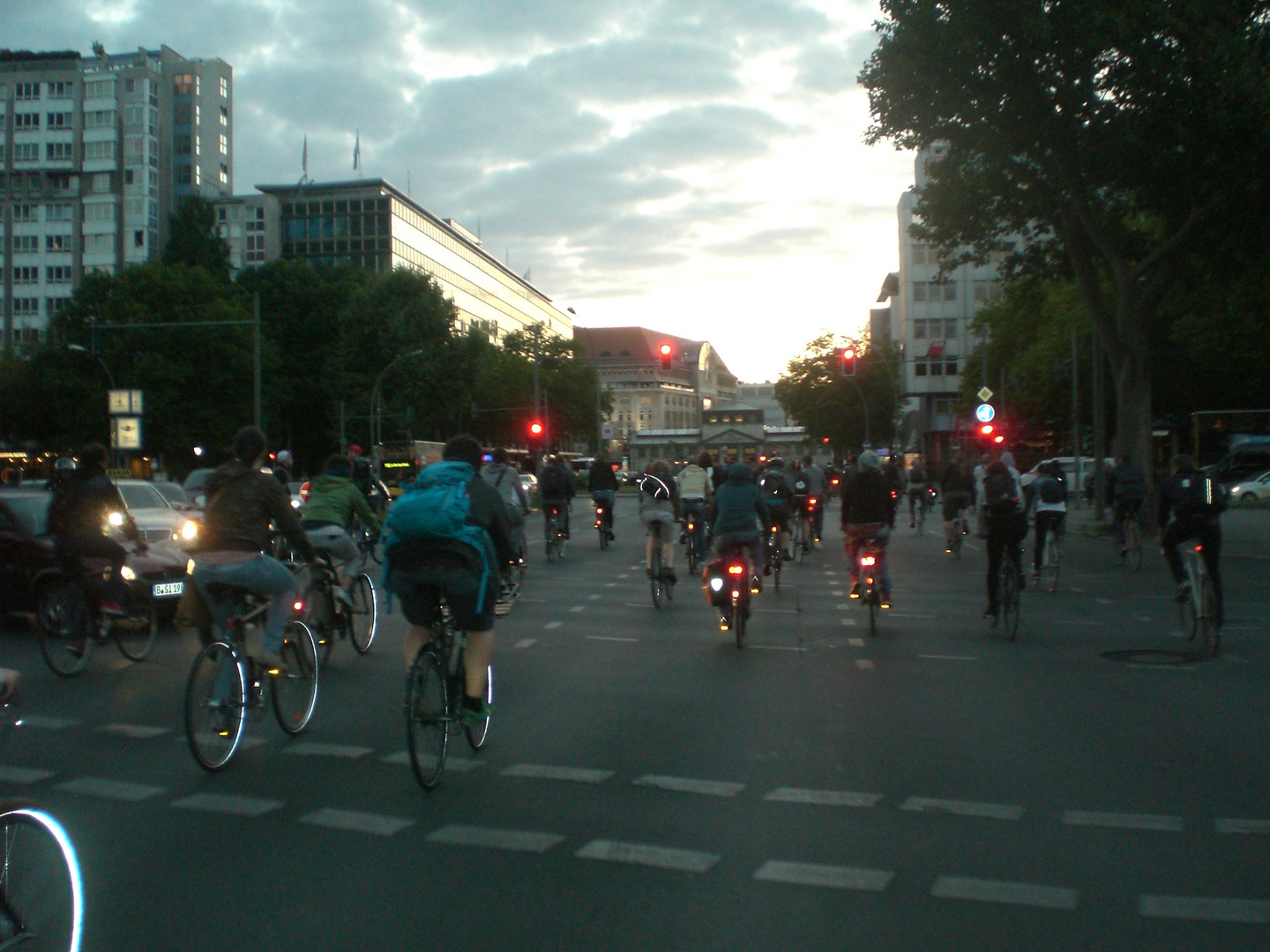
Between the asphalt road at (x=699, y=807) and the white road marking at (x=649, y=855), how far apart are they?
0.05 ft

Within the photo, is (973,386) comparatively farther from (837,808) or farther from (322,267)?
(837,808)

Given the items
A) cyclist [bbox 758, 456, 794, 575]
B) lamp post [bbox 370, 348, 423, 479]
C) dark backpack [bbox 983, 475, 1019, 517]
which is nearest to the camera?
dark backpack [bbox 983, 475, 1019, 517]

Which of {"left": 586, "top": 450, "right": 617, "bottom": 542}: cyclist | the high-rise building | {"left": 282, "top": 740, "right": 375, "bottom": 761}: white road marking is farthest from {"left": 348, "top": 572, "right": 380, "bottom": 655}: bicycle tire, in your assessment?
the high-rise building

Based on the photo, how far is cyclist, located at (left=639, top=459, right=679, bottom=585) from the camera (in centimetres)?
1631

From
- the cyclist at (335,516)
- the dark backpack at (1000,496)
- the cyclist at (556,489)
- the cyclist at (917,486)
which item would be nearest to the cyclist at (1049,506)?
the dark backpack at (1000,496)

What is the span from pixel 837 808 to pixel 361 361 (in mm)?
69293

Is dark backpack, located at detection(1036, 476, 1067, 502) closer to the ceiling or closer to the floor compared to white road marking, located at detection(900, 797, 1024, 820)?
closer to the ceiling

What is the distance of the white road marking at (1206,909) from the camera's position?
465 cm

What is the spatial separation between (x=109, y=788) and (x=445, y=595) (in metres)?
1.89

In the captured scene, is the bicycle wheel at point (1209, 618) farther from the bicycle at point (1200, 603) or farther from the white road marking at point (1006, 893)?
the white road marking at point (1006, 893)

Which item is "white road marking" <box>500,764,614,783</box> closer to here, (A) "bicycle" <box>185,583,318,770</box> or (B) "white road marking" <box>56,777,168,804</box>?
(A) "bicycle" <box>185,583,318,770</box>

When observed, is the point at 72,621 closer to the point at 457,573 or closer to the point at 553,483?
the point at 457,573

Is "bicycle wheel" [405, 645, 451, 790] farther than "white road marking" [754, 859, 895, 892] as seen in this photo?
Yes

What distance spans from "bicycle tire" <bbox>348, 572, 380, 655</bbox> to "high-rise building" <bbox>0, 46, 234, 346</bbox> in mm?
103399
